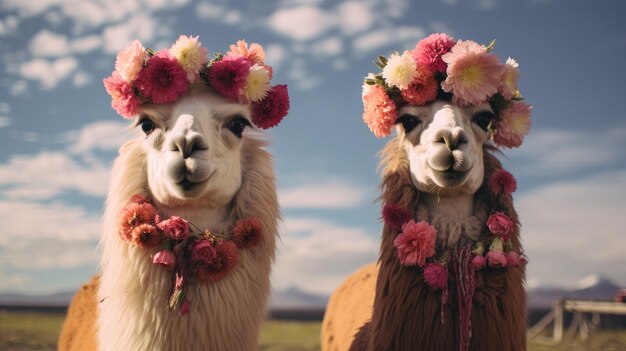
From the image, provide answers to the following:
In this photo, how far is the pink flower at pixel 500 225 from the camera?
11.1ft

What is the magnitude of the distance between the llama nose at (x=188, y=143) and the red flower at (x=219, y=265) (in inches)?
21.7

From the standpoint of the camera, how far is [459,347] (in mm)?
3275

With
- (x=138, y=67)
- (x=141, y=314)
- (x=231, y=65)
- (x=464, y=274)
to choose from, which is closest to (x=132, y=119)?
(x=138, y=67)

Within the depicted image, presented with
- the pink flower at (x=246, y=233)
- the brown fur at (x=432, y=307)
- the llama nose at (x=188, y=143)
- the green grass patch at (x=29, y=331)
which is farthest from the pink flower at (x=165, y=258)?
the green grass patch at (x=29, y=331)

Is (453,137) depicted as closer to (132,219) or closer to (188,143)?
(188,143)

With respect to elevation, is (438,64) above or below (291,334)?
above

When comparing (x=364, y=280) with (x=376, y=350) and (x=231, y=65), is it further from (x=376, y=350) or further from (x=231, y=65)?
(x=231, y=65)

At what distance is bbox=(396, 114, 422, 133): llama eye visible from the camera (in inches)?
145

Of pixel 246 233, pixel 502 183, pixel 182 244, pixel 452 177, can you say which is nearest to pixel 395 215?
pixel 452 177

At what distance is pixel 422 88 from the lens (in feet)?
11.8

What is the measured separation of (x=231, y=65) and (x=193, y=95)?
11.8 inches

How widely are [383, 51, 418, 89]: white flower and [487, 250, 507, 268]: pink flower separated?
3.85 ft

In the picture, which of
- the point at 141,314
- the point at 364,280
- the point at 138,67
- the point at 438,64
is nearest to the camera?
the point at 141,314

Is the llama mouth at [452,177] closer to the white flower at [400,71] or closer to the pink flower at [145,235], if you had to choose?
the white flower at [400,71]
